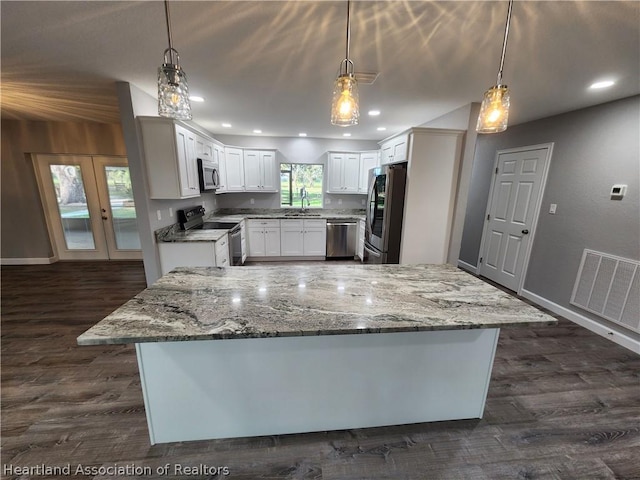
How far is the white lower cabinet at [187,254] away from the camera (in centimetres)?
296

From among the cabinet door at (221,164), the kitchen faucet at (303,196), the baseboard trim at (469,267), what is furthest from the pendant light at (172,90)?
the baseboard trim at (469,267)

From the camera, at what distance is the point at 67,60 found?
1.94m

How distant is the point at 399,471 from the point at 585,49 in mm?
2835

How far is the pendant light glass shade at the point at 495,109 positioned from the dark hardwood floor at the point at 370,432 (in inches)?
72.2

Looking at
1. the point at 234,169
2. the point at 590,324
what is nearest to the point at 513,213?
the point at 590,324

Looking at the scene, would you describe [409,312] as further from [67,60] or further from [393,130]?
[393,130]

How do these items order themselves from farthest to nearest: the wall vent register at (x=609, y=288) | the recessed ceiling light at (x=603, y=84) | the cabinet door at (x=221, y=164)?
the cabinet door at (x=221, y=164) < the wall vent register at (x=609, y=288) < the recessed ceiling light at (x=603, y=84)

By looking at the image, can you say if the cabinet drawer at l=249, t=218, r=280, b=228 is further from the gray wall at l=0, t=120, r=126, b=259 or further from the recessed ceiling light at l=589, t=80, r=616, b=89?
the recessed ceiling light at l=589, t=80, r=616, b=89

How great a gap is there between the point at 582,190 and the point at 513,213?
85 centimetres

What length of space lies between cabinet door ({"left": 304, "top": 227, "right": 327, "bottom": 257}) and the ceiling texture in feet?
8.11

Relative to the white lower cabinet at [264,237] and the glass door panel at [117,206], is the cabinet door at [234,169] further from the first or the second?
the glass door panel at [117,206]

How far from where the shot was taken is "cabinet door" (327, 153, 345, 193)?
201 inches

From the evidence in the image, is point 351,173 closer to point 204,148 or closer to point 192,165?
point 204,148

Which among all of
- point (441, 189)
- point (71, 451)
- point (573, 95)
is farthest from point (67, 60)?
point (573, 95)
